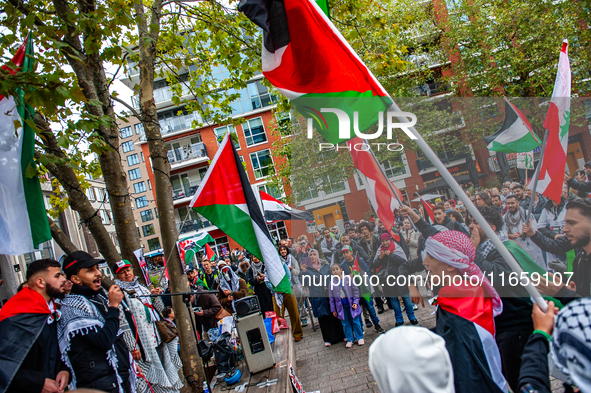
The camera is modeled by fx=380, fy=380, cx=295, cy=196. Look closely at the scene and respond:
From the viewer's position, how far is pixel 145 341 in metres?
4.32

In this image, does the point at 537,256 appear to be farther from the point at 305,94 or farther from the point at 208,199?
the point at 208,199

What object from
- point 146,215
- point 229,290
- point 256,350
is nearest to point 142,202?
point 146,215

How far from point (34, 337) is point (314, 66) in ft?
9.47

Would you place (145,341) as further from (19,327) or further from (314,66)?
(314,66)

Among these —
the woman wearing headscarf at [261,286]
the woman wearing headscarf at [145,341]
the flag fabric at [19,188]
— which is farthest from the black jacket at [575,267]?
the woman wearing headscarf at [261,286]

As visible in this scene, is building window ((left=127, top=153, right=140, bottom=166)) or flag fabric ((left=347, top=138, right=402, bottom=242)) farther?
building window ((left=127, top=153, right=140, bottom=166))

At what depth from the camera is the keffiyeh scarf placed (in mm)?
2590

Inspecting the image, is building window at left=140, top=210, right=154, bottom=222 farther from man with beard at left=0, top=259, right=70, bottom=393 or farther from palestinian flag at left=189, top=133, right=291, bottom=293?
man with beard at left=0, top=259, right=70, bottom=393

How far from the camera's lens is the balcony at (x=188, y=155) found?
34375 mm

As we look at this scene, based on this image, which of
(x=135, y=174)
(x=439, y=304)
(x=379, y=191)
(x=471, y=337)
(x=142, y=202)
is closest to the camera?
(x=471, y=337)

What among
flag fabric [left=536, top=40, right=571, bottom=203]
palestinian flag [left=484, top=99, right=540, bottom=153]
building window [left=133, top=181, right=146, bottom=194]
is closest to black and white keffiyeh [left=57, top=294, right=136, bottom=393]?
palestinian flag [left=484, top=99, right=540, bottom=153]

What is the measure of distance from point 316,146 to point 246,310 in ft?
12.0

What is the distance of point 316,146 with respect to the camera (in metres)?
3.00

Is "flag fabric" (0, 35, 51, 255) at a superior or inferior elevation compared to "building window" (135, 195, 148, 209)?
inferior
